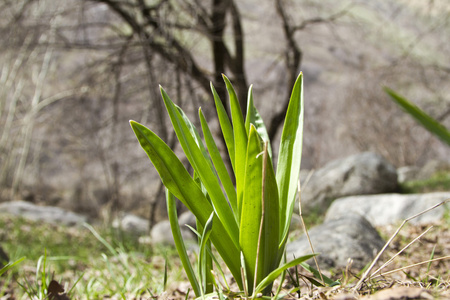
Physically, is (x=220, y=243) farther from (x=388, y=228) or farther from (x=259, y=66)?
(x=259, y=66)

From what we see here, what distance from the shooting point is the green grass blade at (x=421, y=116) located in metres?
0.79

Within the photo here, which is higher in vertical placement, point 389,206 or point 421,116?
point 421,116

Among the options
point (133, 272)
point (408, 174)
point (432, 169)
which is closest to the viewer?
point (133, 272)

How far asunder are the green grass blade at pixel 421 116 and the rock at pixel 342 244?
152 centimetres

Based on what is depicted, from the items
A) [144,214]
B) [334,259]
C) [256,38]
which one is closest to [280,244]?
[334,259]

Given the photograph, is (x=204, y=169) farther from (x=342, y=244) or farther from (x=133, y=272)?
(x=133, y=272)

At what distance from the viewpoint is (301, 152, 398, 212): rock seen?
7.86 metres

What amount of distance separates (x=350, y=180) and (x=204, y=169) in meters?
7.39

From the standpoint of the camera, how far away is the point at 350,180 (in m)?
8.10

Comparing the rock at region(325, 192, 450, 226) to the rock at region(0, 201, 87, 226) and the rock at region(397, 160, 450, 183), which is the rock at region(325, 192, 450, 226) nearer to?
the rock at region(0, 201, 87, 226)

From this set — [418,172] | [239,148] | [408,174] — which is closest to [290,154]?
[239,148]

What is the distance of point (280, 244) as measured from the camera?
123 centimetres

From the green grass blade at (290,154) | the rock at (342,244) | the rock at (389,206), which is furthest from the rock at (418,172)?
the green grass blade at (290,154)

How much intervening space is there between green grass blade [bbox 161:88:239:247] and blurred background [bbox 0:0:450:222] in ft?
11.5
